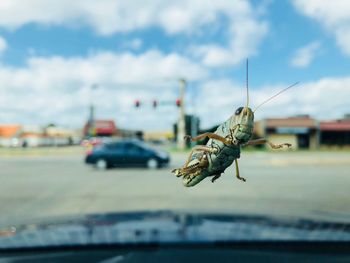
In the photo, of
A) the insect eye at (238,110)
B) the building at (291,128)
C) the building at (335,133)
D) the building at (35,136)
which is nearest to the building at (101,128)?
the building at (35,136)

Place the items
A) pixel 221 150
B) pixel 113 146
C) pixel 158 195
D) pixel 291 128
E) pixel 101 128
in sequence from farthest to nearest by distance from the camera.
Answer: pixel 158 195 < pixel 113 146 < pixel 101 128 < pixel 291 128 < pixel 221 150

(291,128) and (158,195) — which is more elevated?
(291,128)

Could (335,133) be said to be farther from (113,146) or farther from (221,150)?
(113,146)

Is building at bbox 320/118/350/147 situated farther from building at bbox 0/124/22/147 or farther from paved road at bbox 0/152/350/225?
paved road at bbox 0/152/350/225

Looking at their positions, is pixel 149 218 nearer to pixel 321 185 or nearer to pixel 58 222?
pixel 58 222

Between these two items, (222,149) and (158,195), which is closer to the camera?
(222,149)

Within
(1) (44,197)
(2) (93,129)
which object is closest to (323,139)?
(2) (93,129)

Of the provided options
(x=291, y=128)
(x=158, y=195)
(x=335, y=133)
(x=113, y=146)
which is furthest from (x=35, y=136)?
(x=158, y=195)

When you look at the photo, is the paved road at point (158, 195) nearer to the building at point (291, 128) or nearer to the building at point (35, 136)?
the building at point (35, 136)
